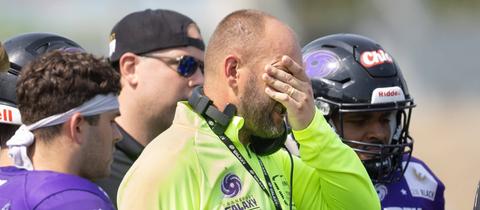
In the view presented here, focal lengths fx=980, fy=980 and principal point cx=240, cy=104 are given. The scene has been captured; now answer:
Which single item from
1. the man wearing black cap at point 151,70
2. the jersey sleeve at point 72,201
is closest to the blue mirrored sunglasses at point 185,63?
the man wearing black cap at point 151,70

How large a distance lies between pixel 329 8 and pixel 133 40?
12377 millimetres

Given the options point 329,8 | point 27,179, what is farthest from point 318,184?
point 329,8

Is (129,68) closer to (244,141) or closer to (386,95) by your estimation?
(244,141)

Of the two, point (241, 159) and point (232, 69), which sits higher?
point (232, 69)

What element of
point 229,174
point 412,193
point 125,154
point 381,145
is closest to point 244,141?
point 229,174

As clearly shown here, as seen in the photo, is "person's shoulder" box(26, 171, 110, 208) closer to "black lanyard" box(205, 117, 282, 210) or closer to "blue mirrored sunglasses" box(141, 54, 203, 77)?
"black lanyard" box(205, 117, 282, 210)

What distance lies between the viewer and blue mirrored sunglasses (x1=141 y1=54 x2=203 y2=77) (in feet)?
15.3

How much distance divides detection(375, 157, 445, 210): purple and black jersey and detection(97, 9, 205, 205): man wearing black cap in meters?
1.16

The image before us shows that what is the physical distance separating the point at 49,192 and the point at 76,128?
1.02ft

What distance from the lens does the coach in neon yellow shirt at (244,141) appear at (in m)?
3.36

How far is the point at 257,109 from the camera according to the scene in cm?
358

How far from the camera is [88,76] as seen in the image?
3551 millimetres

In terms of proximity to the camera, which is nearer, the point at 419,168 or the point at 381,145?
the point at 381,145

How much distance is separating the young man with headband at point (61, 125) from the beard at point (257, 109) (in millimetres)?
498
